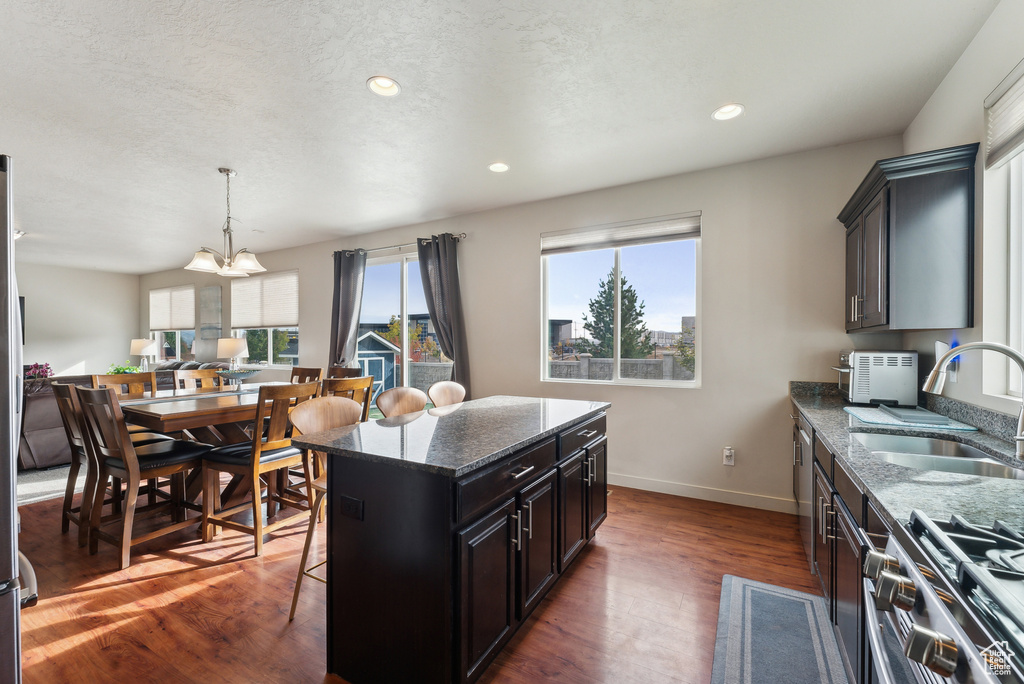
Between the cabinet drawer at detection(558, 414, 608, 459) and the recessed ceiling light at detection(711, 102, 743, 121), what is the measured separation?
77.3 inches

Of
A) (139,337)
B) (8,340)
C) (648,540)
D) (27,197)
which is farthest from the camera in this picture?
(139,337)

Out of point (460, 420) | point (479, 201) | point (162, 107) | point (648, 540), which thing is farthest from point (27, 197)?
point (648, 540)

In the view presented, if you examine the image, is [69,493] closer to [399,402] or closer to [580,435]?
[399,402]

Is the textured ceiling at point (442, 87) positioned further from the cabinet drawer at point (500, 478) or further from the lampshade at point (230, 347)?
the lampshade at point (230, 347)

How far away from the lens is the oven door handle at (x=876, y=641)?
0.94m

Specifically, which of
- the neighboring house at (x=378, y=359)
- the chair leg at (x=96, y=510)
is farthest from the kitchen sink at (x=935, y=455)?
the neighboring house at (x=378, y=359)

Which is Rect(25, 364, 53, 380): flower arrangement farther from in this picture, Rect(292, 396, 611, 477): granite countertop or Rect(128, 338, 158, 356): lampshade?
Rect(292, 396, 611, 477): granite countertop

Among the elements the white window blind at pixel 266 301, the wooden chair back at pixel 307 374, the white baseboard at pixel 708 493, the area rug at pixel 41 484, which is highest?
the white window blind at pixel 266 301

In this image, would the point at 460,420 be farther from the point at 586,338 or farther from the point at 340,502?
the point at 586,338

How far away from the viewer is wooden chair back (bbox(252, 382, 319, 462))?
2.62 m

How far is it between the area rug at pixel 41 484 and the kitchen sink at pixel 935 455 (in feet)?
17.9

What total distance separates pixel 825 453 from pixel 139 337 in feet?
37.1

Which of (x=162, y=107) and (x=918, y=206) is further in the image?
(x=162, y=107)

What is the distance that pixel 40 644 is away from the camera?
183cm
